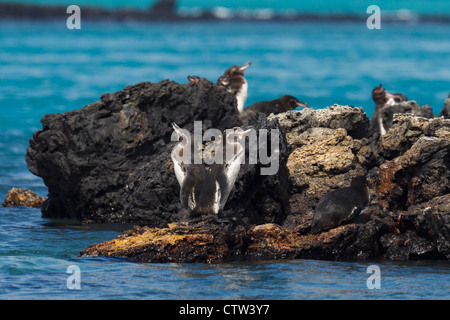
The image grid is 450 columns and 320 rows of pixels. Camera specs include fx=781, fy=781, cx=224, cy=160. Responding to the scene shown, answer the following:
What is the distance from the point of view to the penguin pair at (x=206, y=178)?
949 centimetres

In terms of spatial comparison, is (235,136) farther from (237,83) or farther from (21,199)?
(237,83)

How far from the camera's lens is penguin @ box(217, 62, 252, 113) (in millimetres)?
16031

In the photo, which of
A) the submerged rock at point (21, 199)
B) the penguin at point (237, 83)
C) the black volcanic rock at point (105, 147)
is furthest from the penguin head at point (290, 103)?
the submerged rock at point (21, 199)

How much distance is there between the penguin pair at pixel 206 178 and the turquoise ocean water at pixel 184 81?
0.91 metres

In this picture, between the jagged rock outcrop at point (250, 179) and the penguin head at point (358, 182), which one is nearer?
the jagged rock outcrop at point (250, 179)

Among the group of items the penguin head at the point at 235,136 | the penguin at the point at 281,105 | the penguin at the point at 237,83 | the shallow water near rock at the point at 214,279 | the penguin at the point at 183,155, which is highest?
the penguin at the point at 237,83

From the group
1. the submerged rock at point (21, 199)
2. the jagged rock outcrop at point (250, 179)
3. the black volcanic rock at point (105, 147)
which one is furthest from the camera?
the submerged rock at point (21, 199)

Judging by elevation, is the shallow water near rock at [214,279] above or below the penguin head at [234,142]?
below

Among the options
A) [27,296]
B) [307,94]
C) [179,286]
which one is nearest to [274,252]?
[179,286]

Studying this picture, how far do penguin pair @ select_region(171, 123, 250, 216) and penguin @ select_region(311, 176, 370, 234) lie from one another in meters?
1.15

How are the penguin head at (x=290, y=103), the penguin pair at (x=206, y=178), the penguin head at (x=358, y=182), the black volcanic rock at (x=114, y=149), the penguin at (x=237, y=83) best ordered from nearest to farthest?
1. the penguin pair at (x=206, y=178)
2. the penguin head at (x=358, y=182)
3. the black volcanic rock at (x=114, y=149)
4. the penguin head at (x=290, y=103)
5. the penguin at (x=237, y=83)

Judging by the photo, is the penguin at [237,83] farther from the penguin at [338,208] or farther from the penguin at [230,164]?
the penguin at [338,208]

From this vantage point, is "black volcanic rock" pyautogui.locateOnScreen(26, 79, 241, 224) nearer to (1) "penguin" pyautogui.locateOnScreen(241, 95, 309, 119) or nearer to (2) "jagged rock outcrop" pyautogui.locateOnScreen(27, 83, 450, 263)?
(2) "jagged rock outcrop" pyautogui.locateOnScreen(27, 83, 450, 263)

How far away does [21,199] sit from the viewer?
13219 mm
